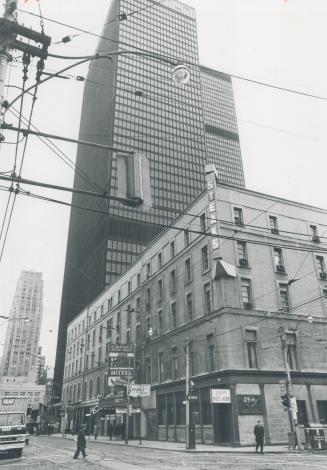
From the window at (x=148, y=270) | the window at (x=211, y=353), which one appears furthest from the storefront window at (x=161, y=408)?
the window at (x=148, y=270)

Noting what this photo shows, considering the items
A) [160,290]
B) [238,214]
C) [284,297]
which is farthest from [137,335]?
[238,214]

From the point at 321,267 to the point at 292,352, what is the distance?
9.35 meters

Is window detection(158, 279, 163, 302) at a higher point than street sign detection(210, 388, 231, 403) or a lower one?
higher

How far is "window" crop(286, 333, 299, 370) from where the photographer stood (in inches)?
1236

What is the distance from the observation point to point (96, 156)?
12181cm

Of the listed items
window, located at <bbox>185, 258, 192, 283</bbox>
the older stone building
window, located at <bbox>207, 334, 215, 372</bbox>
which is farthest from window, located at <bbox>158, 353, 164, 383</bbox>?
window, located at <bbox>207, 334, 215, 372</bbox>

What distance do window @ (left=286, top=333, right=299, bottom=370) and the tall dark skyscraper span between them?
Result: 2313 inches

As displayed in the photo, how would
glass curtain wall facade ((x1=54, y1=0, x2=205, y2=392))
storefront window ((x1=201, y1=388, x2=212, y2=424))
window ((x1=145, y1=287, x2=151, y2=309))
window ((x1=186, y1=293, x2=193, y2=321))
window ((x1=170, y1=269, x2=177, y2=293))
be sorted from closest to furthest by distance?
1. storefront window ((x1=201, y1=388, x2=212, y2=424))
2. window ((x1=186, y1=293, x2=193, y2=321))
3. window ((x1=170, y1=269, x2=177, y2=293))
4. window ((x1=145, y1=287, x2=151, y2=309))
5. glass curtain wall facade ((x1=54, y1=0, x2=205, y2=392))

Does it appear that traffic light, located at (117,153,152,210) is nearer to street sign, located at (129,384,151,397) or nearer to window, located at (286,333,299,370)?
window, located at (286,333,299,370)

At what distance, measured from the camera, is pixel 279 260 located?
35.2 metres

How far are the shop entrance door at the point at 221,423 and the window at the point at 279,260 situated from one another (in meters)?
12.4

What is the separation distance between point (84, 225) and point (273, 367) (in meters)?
104

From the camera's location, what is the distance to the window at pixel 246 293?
31.9 metres

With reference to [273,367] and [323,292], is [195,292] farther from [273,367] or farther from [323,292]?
[323,292]
